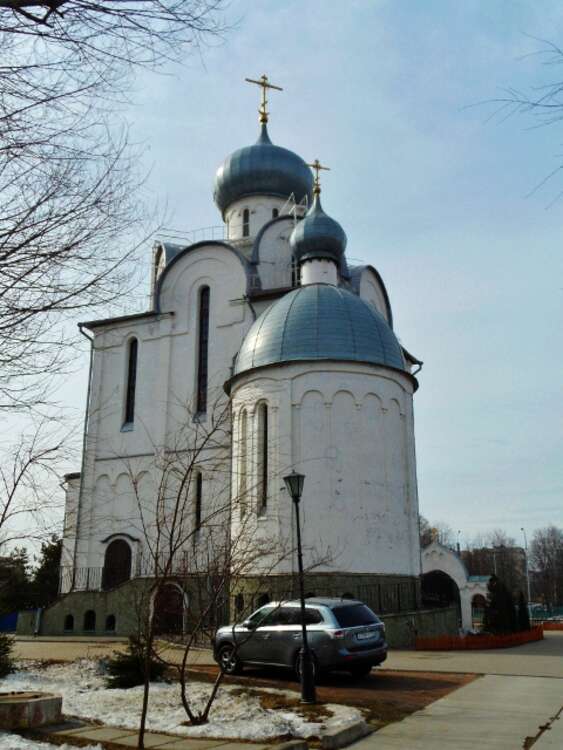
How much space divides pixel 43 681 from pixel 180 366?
57.2ft

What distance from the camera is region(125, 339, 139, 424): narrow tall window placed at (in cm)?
2734

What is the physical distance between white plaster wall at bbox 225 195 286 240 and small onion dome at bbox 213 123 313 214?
0.78 feet

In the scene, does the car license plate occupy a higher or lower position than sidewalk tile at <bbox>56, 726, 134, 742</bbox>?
higher

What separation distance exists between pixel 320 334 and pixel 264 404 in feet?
8.47

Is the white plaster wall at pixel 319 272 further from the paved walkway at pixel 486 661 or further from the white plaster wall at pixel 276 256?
the paved walkway at pixel 486 661

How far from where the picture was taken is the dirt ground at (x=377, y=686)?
8297 mm

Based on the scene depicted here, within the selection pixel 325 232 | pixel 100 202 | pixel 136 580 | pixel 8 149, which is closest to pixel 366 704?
pixel 100 202

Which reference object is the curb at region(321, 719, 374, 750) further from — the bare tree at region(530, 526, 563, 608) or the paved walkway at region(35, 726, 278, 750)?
the bare tree at region(530, 526, 563, 608)

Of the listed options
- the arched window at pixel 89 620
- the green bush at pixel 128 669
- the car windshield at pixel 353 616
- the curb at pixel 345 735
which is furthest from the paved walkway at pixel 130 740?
the arched window at pixel 89 620

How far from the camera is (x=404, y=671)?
39.5 feet

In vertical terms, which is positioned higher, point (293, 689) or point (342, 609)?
point (342, 609)

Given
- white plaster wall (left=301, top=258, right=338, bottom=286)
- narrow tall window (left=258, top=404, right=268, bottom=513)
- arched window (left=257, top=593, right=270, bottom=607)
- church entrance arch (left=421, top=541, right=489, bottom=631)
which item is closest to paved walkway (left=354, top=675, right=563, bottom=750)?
arched window (left=257, top=593, right=270, bottom=607)

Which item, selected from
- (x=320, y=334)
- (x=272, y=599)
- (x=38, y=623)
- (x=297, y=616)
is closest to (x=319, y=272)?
(x=320, y=334)

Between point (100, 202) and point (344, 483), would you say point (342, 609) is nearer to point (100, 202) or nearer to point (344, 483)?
point (100, 202)
